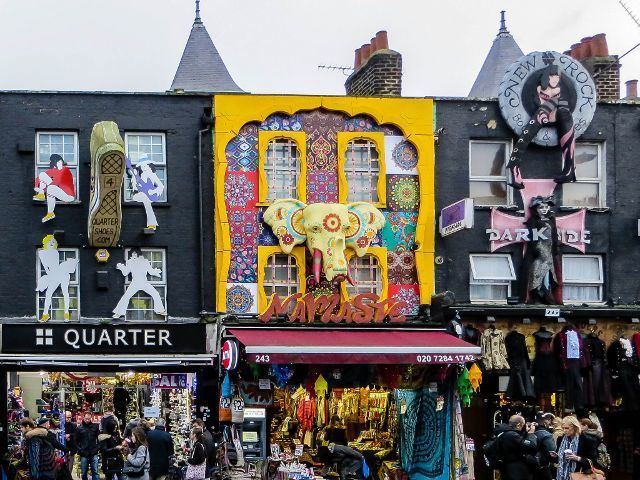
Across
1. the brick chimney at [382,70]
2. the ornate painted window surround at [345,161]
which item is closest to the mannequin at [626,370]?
the ornate painted window surround at [345,161]

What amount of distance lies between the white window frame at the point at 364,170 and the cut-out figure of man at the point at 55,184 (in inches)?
221

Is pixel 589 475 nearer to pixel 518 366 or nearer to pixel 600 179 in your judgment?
pixel 518 366

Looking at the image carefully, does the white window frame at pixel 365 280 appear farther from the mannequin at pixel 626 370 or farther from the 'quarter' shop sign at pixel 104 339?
Answer: the mannequin at pixel 626 370

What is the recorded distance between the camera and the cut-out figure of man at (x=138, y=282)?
72.1 ft

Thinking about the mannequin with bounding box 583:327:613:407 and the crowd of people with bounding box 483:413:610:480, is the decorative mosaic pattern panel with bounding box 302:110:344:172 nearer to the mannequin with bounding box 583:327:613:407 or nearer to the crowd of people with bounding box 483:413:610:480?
the mannequin with bounding box 583:327:613:407

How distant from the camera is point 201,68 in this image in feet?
102

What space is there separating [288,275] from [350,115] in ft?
11.7

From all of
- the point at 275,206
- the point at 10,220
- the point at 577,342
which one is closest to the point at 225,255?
the point at 275,206

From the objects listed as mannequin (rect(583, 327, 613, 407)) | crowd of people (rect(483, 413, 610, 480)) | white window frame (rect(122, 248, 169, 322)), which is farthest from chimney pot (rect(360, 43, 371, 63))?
crowd of people (rect(483, 413, 610, 480))

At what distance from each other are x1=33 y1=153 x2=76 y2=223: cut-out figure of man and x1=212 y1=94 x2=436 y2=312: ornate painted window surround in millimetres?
2925

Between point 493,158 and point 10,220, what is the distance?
33.2ft

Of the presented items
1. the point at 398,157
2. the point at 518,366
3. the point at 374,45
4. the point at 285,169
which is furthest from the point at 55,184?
the point at 518,366

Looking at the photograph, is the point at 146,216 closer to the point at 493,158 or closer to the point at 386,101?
the point at 386,101

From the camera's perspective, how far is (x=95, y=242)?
21.6m
